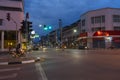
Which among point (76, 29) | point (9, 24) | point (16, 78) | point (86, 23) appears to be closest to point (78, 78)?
point (16, 78)

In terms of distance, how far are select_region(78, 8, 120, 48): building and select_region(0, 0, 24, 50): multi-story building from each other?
1019 inches

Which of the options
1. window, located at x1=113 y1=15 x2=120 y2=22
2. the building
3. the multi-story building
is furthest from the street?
window, located at x1=113 y1=15 x2=120 y2=22

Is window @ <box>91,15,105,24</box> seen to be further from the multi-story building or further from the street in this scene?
the street

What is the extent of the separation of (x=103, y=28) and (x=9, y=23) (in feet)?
106

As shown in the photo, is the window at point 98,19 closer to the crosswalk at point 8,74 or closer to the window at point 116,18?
the window at point 116,18

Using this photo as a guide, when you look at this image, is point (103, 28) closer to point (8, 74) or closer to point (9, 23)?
point (9, 23)

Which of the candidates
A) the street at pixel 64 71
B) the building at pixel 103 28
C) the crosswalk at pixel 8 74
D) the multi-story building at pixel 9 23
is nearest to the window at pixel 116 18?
the building at pixel 103 28

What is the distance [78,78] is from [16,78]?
9.62 feet

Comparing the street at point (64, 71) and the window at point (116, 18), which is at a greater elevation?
the window at point (116, 18)

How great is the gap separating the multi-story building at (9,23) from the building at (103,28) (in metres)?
25.9

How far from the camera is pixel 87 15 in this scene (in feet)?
321

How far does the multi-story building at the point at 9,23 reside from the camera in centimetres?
7731

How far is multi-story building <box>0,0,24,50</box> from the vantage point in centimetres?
7731

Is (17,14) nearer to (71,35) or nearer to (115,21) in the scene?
(115,21)
